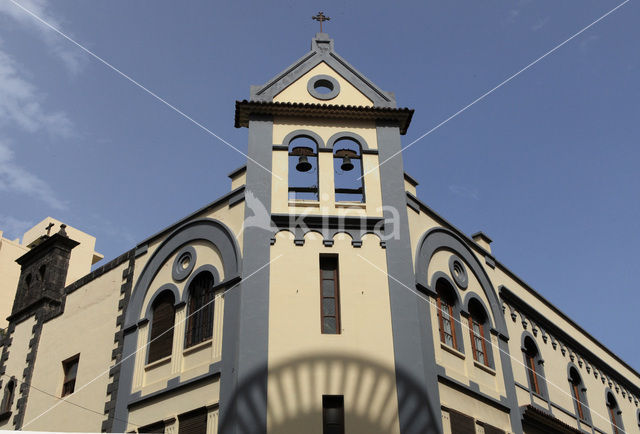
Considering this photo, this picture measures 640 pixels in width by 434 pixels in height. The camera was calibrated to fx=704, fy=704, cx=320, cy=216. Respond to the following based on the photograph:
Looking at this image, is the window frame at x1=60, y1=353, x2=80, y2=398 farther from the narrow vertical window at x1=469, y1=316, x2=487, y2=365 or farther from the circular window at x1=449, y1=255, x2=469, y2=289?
the narrow vertical window at x1=469, y1=316, x2=487, y2=365

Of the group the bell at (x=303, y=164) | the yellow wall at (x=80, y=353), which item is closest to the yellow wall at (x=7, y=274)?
the yellow wall at (x=80, y=353)

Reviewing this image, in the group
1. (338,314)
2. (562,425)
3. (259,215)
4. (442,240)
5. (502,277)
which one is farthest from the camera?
(502,277)

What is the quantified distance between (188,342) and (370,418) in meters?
5.09

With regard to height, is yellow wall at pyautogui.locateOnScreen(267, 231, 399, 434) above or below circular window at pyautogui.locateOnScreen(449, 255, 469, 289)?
below

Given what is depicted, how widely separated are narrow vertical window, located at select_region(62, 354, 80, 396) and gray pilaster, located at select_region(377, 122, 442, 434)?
9.96 meters

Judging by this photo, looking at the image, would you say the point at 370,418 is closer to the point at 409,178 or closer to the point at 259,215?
the point at 259,215

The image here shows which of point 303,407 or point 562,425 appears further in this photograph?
point 562,425

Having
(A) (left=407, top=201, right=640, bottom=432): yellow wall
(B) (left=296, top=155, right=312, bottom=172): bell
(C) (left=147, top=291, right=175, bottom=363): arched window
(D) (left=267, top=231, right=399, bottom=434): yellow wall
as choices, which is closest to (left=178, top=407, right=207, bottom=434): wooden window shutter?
(D) (left=267, top=231, right=399, bottom=434): yellow wall

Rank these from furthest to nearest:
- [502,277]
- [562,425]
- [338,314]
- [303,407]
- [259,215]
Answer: [502,277] → [562,425] → [259,215] → [338,314] → [303,407]

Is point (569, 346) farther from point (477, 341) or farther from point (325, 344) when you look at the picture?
point (325, 344)

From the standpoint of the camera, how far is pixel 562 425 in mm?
20625

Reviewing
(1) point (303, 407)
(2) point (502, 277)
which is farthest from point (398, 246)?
(2) point (502, 277)

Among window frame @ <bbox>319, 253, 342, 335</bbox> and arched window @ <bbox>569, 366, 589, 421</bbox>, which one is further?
arched window @ <bbox>569, 366, 589, 421</bbox>

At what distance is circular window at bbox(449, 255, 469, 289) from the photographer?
19080 mm
